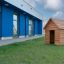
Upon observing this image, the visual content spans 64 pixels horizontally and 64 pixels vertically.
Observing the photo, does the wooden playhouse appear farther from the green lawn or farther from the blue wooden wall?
the blue wooden wall

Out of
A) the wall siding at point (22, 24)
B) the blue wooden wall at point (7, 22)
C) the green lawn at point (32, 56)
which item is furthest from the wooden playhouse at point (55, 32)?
the wall siding at point (22, 24)

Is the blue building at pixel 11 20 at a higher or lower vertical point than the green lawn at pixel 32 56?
higher

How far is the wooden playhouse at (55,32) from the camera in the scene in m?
15.8

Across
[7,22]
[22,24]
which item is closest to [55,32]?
[7,22]

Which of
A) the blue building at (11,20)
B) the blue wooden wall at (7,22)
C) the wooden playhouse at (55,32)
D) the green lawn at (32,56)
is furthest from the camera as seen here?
the blue wooden wall at (7,22)

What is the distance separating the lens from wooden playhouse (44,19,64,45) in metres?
15.8

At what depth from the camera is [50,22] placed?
54.5ft

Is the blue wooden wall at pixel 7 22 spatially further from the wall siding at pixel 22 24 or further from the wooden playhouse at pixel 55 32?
the wooden playhouse at pixel 55 32

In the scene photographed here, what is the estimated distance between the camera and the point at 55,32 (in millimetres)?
16109

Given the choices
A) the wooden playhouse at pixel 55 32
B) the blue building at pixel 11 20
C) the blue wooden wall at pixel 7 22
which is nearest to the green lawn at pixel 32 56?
the wooden playhouse at pixel 55 32

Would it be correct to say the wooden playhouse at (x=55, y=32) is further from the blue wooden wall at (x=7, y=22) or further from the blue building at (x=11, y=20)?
the blue wooden wall at (x=7, y=22)

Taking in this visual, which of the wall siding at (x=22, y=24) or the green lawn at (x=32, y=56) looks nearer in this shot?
the green lawn at (x=32, y=56)

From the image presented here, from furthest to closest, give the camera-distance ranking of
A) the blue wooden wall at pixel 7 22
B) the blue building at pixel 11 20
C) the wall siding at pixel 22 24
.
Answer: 1. the wall siding at pixel 22 24
2. the blue wooden wall at pixel 7 22
3. the blue building at pixel 11 20

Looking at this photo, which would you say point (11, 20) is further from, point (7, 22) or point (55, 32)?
point (55, 32)
